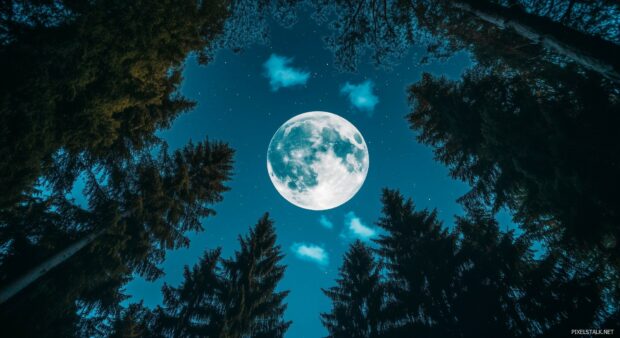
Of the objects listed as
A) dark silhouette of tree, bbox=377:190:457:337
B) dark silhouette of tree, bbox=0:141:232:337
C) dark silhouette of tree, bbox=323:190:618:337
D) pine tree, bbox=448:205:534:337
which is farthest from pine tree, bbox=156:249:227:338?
pine tree, bbox=448:205:534:337

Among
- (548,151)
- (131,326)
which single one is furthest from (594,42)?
(131,326)

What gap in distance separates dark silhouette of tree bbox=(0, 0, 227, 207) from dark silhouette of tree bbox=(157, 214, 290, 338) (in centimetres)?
732

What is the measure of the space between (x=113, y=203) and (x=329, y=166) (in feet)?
47.0

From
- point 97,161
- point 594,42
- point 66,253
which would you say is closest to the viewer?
point 594,42

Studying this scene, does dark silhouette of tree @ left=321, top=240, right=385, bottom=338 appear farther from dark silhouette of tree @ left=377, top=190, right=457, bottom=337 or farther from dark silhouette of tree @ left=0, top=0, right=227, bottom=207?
dark silhouette of tree @ left=0, top=0, right=227, bottom=207

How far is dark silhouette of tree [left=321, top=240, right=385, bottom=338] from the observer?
39.0ft

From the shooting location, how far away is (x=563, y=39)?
4.43m

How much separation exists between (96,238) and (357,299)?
41.7 feet

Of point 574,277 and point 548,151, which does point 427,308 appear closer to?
point 574,277

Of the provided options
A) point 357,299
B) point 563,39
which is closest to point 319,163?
point 357,299

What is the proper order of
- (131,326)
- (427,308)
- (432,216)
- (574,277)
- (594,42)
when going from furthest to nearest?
(432,216) < (427,308) < (131,326) < (574,277) < (594,42)

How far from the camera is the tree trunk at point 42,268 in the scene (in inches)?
211

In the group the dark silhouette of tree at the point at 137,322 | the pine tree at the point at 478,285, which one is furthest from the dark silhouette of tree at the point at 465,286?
the dark silhouette of tree at the point at 137,322

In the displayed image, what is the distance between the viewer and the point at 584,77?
6.62m
